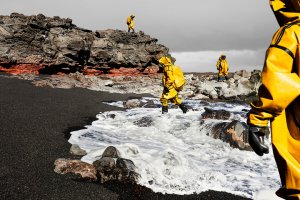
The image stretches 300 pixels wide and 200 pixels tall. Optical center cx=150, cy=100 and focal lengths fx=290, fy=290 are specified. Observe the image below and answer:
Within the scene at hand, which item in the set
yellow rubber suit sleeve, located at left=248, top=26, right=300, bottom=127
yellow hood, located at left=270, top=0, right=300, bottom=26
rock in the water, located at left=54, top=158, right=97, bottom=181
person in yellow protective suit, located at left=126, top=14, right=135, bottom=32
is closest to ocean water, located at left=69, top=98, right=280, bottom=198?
rock in the water, located at left=54, top=158, right=97, bottom=181

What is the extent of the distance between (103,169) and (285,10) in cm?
364

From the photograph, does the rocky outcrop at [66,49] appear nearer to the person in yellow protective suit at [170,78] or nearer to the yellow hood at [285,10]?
the person in yellow protective suit at [170,78]

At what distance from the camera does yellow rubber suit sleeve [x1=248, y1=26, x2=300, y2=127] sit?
218cm

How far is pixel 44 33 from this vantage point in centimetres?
2523

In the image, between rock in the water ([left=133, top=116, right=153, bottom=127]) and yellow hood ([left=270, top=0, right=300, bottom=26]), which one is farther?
rock in the water ([left=133, top=116, right=153, bottom=127])

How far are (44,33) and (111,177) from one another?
76.6ft

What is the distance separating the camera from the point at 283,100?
219 cm

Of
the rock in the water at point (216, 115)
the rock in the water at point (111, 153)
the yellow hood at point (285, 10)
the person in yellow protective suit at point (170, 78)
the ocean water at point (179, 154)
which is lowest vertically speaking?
the ocean water at point (179, 154)

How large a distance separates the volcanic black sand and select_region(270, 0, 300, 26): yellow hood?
10.1 ft

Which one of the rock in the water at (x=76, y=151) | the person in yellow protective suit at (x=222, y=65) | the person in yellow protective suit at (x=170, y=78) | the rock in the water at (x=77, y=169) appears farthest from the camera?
the person in yellow protective suit at (x=222, y=65)

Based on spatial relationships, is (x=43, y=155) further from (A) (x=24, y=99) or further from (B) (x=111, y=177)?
(A) (x=24, y=99)

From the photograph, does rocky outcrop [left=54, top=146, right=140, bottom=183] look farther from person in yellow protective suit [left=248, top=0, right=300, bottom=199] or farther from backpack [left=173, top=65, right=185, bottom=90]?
backpack [left=173, top=65, right=185, bottom=90]

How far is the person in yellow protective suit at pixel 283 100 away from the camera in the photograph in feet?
7.18

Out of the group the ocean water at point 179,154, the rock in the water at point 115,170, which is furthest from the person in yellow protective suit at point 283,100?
the rock in the water at point 115,170
